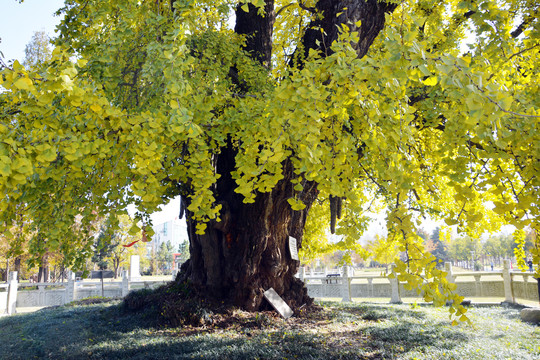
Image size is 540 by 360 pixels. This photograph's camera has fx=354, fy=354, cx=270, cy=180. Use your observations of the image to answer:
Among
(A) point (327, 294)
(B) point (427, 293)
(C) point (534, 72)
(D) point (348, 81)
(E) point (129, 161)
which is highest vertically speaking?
(C) point (534, 72)

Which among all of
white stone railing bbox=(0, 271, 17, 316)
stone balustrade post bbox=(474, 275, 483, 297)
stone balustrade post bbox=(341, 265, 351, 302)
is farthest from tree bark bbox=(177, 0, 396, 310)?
white stone railing bbox=(0, 271, 17, 316)

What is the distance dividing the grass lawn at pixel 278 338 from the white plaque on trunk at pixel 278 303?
0.16 m

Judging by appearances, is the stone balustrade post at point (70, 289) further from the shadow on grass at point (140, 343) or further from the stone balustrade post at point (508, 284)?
the stone balustrade post at point (508, 284)

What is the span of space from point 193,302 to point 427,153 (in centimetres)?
523

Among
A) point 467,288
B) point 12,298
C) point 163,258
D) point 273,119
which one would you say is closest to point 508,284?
point 467,288

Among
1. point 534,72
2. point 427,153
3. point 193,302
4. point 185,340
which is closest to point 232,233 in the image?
point 193,302

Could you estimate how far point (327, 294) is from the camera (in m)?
16.2

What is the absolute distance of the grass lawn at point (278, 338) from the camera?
4.77 metres

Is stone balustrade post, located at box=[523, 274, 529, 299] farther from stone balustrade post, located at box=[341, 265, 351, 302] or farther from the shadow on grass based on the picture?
the shadow on grass

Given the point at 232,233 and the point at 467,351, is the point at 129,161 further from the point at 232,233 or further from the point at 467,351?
the point at 467,351

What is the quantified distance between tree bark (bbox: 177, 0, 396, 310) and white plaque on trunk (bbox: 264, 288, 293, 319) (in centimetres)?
15

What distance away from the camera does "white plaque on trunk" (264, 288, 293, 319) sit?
6447mm

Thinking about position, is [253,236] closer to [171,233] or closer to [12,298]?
[12,298]

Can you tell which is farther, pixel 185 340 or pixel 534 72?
pixel 185 340
